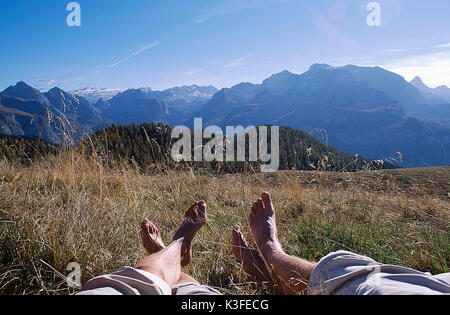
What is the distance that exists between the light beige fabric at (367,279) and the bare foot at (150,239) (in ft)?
4.15

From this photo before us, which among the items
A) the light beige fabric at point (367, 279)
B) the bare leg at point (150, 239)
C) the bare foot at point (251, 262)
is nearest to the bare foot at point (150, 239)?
the bare leg at point (150, 239)

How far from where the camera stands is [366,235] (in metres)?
2.28

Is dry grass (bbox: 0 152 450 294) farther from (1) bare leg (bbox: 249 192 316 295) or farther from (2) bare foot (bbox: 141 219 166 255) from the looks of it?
(1) bare leg (bbox: 249 192 316 295)

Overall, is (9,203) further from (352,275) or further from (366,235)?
(366,235)

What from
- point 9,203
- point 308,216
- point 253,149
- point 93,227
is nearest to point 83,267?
point 93,227

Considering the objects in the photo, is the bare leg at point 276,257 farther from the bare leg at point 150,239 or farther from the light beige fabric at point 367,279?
the bare leg at point 150,239

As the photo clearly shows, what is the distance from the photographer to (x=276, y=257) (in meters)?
1.79

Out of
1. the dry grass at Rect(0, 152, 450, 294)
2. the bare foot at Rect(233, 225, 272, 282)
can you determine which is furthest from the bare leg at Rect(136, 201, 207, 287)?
the bare foot at Rect(233, 225, 272, 282)

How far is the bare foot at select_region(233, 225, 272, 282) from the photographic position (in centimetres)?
175

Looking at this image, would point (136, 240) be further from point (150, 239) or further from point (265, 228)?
point (265, 228)

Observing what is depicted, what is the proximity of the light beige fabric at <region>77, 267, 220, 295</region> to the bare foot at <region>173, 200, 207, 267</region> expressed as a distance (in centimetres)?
79

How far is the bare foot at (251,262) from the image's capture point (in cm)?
175
